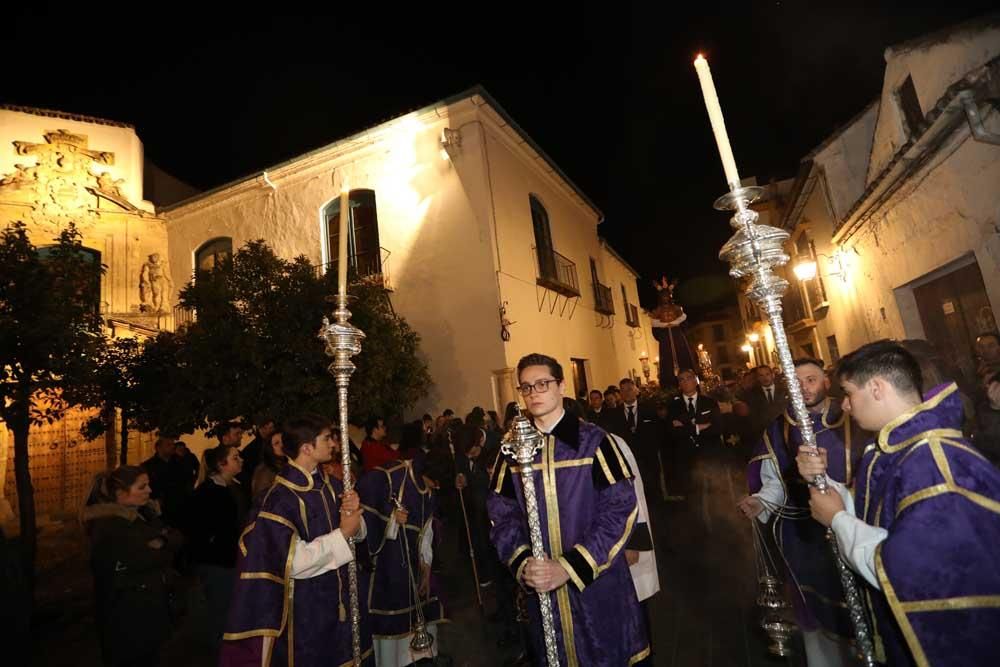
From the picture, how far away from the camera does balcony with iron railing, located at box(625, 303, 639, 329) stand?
24.0 meters

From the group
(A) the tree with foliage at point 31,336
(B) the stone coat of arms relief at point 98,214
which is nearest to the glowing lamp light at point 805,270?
(A) the tree with foliage at point 31,336

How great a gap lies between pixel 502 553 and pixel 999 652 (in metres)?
1.77

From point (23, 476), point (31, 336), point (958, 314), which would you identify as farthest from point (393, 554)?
point (958, 314)

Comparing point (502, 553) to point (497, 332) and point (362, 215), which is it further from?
point (362, 215)

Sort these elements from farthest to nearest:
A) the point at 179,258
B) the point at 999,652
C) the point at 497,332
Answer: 1. the point at 179,258
2. the point at 497,332
3. the point at 999,652

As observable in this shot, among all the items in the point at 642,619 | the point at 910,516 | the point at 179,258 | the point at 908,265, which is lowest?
the point at 642,619

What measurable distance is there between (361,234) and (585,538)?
12.4 meters

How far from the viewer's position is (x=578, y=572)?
221 cm

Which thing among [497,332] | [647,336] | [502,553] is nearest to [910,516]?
[502,553]

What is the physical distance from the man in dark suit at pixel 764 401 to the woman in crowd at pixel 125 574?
300 inches

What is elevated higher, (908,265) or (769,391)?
(908,265)

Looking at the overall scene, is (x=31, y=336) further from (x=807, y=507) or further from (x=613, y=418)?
(x=807, y=507)

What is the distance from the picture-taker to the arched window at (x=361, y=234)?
13.1 m

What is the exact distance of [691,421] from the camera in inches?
290
